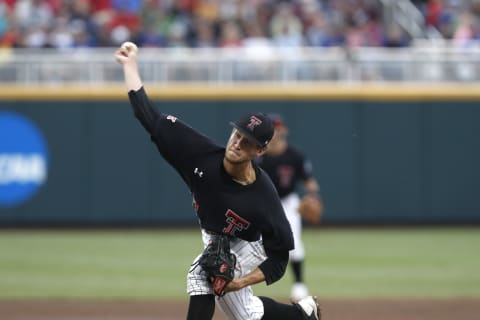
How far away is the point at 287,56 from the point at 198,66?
1481 mm

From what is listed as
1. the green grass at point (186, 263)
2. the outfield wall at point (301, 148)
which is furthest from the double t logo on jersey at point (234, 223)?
the outfield wall at point (301, 148)

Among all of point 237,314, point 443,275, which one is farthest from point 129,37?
point 237,314

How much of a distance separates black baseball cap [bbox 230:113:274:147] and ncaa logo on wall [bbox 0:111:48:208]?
452 inches

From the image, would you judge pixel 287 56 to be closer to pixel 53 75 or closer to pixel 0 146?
pixel 53 75

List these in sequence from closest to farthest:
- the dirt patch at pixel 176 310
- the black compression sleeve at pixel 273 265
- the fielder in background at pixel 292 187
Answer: the black compression sleeve at pixel 273 265 → the dirt patch at pixel 176 310 → the fielder in background at pixel 292 187

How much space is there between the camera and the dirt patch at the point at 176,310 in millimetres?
10273

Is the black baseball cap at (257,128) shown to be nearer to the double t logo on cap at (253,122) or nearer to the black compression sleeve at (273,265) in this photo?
the double t logo on cap at (253,122)

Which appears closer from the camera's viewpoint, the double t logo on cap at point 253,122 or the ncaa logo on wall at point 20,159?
the double t logo on cap at point 253,122

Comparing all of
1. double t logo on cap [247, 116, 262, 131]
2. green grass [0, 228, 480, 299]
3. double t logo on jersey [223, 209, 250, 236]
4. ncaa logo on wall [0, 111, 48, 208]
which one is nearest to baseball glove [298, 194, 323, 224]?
green grass [0, 228, 480, 299]

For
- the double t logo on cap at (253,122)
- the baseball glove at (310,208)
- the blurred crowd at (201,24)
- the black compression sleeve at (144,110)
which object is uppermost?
the black compression sleeve at (144,110)

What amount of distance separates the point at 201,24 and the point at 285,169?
6.73 meters

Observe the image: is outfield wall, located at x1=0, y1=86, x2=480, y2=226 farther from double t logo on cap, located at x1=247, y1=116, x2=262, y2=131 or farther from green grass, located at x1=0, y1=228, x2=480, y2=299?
double t logo on cap, located at x1=247, y1=116, x2=262, y2=131

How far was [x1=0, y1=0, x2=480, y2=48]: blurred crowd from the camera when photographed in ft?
58.3

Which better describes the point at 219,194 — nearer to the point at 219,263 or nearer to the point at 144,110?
the point at 219,263
